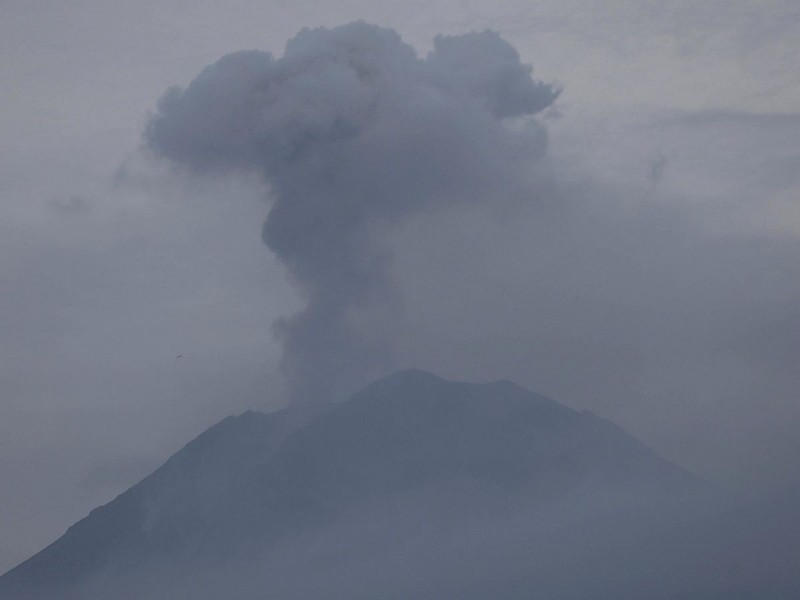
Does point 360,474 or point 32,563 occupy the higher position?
point 360,474

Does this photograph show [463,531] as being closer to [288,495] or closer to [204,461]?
[288,495]

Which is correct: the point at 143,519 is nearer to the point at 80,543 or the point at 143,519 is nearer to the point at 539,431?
the point at 80,543

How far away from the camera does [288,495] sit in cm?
11125

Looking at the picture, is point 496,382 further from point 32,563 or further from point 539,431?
point 32,563

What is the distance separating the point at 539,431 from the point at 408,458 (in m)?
14.0

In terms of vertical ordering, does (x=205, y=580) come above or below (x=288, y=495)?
below

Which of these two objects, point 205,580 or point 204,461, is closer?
point 205,580

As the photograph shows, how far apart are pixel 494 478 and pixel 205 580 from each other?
1205 inches

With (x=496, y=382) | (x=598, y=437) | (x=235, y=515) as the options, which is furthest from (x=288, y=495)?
(x=598, y=437)

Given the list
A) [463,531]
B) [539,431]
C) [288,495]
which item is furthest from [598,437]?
[288,495]

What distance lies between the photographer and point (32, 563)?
370 ft

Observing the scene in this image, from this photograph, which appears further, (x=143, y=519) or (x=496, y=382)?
(x=496, y=382)

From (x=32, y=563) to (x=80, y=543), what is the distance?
6333 millimetres

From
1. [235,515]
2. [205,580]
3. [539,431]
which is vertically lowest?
[205,580]
